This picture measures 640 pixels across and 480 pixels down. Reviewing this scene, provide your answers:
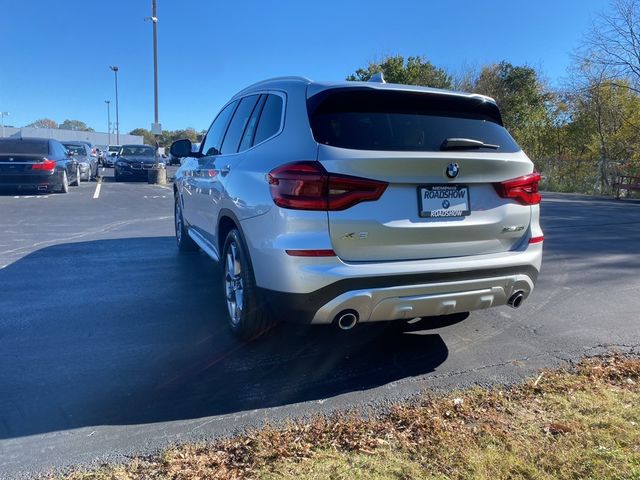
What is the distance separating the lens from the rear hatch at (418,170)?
122 inches

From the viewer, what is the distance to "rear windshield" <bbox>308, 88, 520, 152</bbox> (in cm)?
327

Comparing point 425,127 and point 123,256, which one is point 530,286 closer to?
point 425,127

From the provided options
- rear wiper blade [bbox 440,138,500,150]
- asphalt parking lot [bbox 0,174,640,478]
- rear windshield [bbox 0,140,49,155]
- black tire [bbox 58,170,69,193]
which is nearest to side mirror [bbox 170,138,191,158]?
asphalt parking lot [bbox 0,174,640,478]

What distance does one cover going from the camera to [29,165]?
1427 cm

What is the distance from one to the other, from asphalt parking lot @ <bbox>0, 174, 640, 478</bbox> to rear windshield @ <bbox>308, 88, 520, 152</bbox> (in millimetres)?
1536

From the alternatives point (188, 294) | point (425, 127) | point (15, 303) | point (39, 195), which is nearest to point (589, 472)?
point (425, 127)

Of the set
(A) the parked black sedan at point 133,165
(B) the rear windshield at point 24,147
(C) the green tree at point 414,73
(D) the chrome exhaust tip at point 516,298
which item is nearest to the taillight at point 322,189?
(D) the chrome exhaust tip at point 516,298

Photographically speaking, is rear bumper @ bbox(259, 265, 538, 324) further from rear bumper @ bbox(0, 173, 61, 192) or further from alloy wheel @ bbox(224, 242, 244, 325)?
rear bumper @ bbox(0, 173, 61, 192)

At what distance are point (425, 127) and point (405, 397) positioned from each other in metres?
1.78

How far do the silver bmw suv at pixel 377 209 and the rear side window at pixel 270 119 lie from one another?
17 mm

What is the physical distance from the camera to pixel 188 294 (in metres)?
5.28

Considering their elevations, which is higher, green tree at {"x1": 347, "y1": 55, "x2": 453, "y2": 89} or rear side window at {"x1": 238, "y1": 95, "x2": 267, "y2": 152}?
green tree at {"x1": 347, "y1": 55, "x2": 453, "y2": 89}

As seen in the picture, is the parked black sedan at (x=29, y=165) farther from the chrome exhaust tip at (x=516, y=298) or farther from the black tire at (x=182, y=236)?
the chrome exhaust tip at (x=516, y=298)

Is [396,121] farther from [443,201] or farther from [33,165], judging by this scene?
[33,165]
